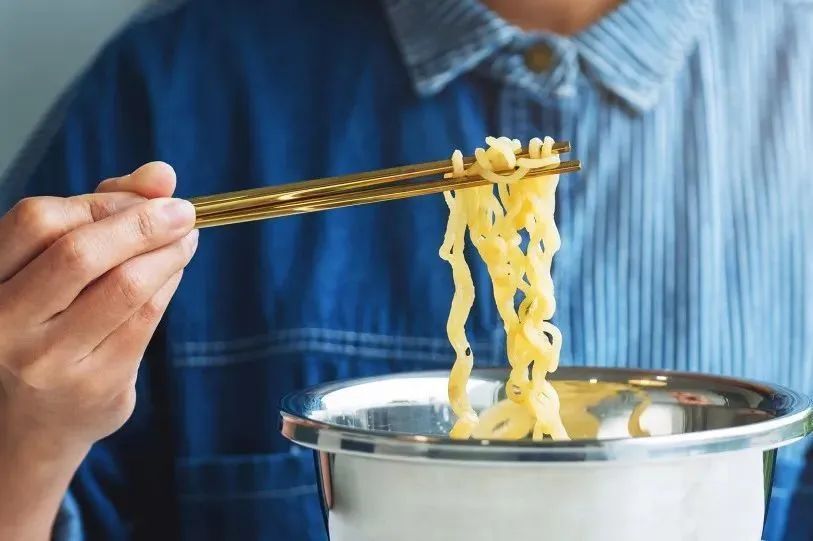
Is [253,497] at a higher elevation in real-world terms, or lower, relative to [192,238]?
lower

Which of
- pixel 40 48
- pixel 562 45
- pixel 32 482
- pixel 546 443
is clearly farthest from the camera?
pixel 40 48

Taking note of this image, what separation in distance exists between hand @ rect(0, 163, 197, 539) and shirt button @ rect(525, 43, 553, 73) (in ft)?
1.32

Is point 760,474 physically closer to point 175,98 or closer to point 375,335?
point 375,335

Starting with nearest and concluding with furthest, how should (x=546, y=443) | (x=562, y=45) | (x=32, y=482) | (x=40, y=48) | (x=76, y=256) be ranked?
1. (x=546, y=443)
2. (x=76, y=256)
3. (x=32, y=482)
4. (x=562, y=45)
5. (x=40, y=48)

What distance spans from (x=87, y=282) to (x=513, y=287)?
0.27 metres

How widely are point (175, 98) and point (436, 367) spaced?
36 cm

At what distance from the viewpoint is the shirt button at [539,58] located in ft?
3.04

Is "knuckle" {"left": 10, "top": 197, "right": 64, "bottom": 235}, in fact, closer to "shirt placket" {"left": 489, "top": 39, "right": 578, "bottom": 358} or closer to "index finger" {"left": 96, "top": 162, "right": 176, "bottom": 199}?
"index finger" {"left": 96, "top": 162, "right": 176, "bottom": 199}

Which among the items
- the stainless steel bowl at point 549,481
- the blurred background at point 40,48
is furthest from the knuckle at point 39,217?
the blurred background at point 40,48

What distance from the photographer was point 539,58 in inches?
36.6

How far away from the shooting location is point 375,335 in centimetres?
95

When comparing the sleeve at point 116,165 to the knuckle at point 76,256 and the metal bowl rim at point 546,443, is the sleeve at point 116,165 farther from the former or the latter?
the metal bowl rim at point 546,443

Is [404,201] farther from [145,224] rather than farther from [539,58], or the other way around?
[145,224]

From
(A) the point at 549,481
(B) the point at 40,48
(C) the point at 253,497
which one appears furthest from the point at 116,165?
(A) the point at 549,481
